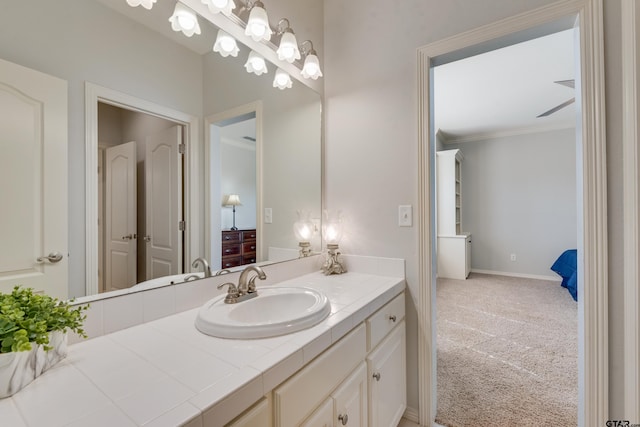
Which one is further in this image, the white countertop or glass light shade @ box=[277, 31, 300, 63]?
glass light shade @ box=[277, 31, 300, 63]

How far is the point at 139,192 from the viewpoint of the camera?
1.03 m

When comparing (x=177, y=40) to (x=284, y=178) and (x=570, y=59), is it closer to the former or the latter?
(x=284, y=178)

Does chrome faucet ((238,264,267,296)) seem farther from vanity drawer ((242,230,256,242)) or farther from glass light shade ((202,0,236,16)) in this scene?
glass light shade ((202,0,236,16))

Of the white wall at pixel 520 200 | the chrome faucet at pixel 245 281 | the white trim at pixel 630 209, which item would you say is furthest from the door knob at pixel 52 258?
the white wall at pixel 520 200

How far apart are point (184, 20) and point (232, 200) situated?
77 cm

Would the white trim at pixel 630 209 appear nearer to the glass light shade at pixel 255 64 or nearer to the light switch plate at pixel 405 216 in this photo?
the light switch plate at pixel 405 216

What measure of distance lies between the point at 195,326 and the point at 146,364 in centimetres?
22

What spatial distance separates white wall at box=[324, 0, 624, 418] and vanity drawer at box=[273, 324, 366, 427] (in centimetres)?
67

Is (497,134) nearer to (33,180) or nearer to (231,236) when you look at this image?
(231,236)

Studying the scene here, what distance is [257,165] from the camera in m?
1.52

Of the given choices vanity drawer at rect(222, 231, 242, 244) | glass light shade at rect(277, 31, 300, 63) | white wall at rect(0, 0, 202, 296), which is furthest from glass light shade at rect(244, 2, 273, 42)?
vanity drawer at rect(222, 231, 242, 244)

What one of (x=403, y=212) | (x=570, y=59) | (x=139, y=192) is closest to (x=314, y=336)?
(x=139, y=192)

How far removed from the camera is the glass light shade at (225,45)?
1.25 meters

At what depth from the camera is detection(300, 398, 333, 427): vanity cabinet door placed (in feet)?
2.66
